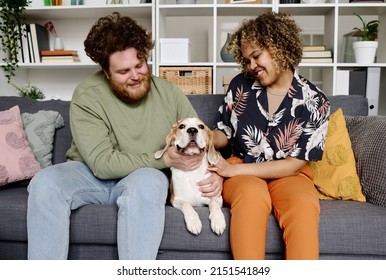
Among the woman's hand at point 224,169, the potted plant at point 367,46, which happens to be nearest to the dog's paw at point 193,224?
the woman's hand at point 224,169

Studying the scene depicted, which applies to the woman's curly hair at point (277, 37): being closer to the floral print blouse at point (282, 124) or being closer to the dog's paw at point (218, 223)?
the floral print blouse at point (282, 124)

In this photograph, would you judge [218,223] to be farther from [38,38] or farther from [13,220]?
[38,38]

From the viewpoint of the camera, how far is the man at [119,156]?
54.0 inches

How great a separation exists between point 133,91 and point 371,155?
96cm

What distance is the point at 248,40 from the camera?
163cm

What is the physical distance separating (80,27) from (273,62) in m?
2.29

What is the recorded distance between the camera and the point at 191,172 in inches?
64.6

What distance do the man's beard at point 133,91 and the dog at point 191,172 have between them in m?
0.19

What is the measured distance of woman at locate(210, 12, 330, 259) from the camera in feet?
4.87

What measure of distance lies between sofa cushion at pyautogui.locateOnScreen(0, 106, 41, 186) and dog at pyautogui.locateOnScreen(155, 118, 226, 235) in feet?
2.17

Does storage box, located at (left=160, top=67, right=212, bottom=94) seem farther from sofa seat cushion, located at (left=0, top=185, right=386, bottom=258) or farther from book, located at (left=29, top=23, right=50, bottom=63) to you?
sofa seat cushion, located at (left=0, top=185, right=386, bottom=258)

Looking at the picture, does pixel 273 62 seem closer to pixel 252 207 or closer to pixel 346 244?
pixel 252 207

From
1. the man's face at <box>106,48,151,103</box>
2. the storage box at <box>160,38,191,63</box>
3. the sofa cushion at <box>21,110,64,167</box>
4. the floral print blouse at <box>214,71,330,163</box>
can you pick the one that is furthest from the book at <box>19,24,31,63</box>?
the floral print blouse at <box>214,71,330,163</box>
